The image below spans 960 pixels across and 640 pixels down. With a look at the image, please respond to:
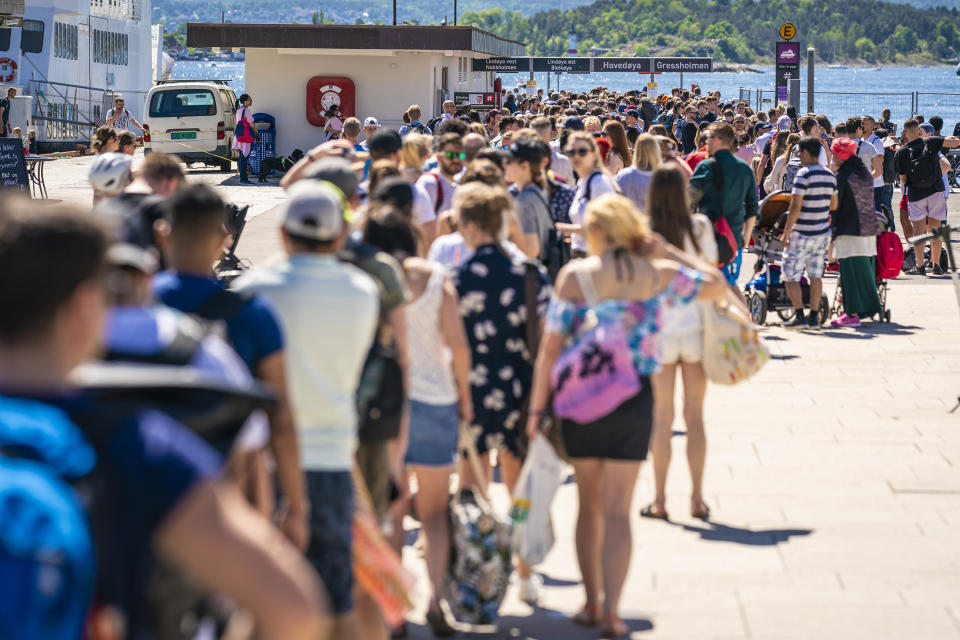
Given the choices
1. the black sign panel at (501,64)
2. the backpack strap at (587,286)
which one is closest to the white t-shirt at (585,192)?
the backpack strap at (587,286)

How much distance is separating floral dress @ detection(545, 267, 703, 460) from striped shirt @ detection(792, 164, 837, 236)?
7.07 metres

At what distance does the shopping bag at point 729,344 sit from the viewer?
270 inches

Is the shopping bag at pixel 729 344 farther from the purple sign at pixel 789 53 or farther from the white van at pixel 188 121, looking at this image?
the white van at pixel 188 121

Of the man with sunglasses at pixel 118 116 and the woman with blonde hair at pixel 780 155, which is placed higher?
the man with sunglasses at pixel 118 116

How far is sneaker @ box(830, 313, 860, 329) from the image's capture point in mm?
13227

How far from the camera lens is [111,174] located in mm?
7090

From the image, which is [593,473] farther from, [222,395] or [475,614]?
[222,395]

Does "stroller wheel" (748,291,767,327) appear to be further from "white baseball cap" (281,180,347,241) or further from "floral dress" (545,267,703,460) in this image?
"white baseball cap" (281,180,347,241)

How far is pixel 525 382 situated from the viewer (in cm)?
589

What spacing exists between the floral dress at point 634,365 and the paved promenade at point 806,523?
0.78 m

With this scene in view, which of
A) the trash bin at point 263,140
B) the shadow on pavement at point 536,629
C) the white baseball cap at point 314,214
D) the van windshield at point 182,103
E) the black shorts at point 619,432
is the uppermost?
the van windshield at point 182,103

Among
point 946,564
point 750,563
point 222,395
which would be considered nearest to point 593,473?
point 750,563

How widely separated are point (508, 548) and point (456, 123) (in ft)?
15.4

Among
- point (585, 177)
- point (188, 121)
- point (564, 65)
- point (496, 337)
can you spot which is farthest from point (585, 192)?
point (564, 65)
